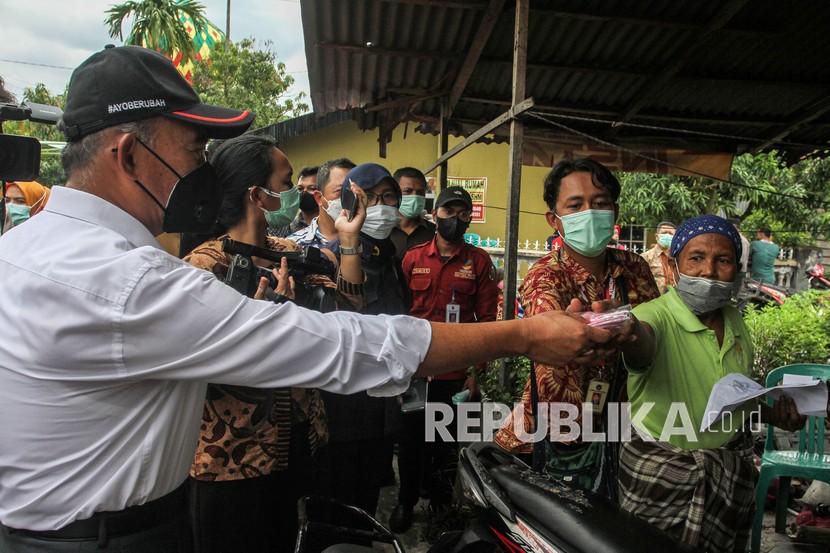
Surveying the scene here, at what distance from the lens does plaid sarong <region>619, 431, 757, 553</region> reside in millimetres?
2004

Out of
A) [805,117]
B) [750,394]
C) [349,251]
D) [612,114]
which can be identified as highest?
[612,114]

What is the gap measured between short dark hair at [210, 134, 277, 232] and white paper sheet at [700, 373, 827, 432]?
1843 mm

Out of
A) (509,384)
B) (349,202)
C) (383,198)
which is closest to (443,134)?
(383,198)

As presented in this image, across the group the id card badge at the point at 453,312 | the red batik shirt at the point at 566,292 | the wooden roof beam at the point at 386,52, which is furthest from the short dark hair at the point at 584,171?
the wooden roof beam at the point at 386,52

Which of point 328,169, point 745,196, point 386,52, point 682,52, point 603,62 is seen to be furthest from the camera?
point 745,196

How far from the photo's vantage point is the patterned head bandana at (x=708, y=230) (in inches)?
89.9

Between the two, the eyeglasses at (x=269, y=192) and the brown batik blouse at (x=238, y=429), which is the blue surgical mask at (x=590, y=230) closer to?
the eyeglasses at (x=269, y=192)

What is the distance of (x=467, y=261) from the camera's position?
14.3ft

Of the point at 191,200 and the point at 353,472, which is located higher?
the point at 191,200

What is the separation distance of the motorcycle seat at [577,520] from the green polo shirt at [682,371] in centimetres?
49

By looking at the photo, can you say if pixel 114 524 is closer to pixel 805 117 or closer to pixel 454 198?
pixel 454 198

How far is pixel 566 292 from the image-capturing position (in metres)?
2.50

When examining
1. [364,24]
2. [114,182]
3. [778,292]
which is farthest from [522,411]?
[778,292]

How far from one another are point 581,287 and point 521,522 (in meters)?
1.15
